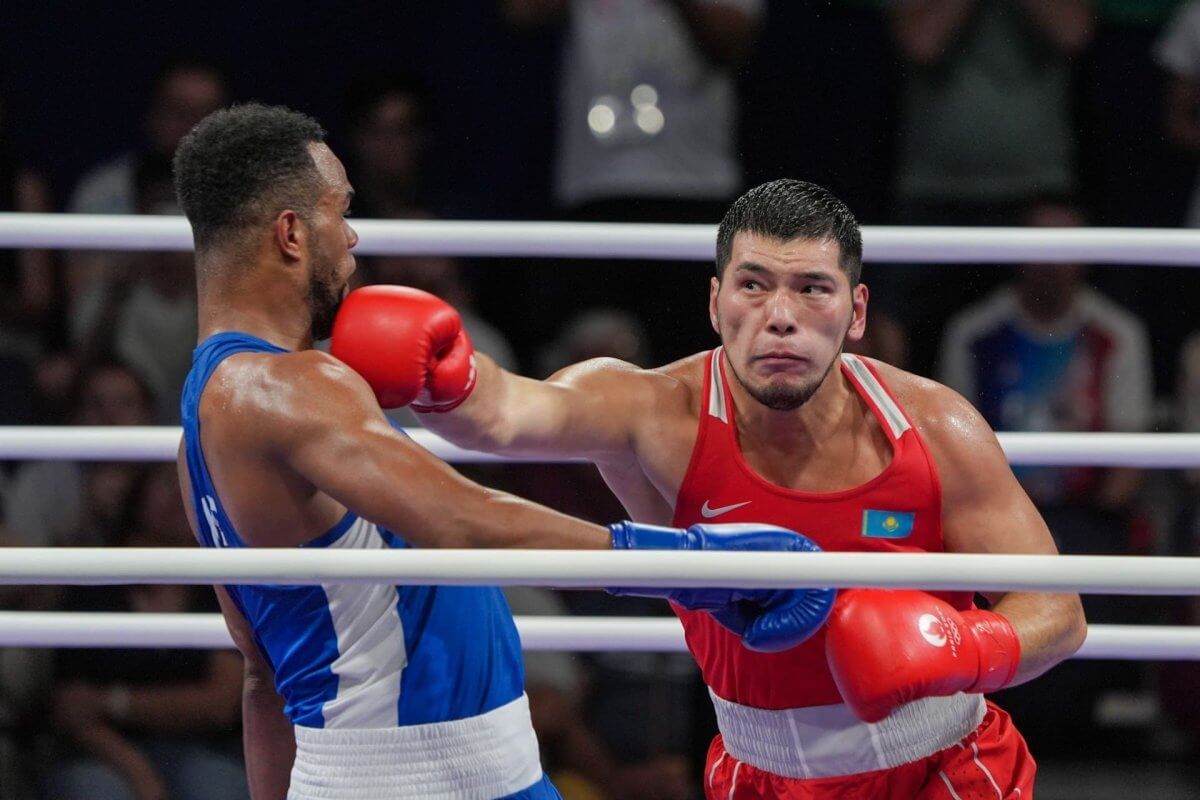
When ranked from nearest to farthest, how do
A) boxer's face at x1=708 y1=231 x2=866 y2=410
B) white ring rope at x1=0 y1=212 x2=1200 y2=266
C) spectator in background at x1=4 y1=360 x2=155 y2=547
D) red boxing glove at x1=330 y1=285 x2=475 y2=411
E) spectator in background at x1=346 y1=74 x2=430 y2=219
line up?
1. red boxing glove at x1=330 y1=285 x2=475 y2=411
2. boxer's face at x1=708 y1=231 x2=866 y2=410
3. white ring rope at x1=0 y1=212 x2=1200 y2=266
4. spectator in background at x1=4 y1=360 x2=155 y2=547
5. spectator in background at x1=346 y1=74 x2=430 y2=219

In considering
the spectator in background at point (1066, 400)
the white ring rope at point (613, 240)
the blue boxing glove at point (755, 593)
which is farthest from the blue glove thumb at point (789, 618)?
the spectator in background at point (1066, 400)

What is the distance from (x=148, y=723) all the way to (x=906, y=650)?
2.43 m

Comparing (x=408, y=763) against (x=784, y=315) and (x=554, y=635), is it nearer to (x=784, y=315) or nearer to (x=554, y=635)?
(x=554, y=635)

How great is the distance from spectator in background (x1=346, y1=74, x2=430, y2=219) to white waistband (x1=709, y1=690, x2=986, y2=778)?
256 cm

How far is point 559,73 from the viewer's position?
4734mm

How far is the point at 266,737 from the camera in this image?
2.40m

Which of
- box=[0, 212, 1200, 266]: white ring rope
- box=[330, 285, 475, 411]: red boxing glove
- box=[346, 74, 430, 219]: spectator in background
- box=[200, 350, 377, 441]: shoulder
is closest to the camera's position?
box=[200, 350, 377, 441]: shoulder

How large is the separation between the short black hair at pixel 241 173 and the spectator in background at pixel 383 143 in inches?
91.4

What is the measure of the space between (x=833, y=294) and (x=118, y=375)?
2504mm

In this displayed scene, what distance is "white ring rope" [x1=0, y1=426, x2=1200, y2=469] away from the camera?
99.3 inches

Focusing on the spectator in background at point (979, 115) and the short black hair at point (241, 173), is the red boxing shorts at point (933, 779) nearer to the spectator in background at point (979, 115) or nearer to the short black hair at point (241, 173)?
the short black hair at point (241, 173)

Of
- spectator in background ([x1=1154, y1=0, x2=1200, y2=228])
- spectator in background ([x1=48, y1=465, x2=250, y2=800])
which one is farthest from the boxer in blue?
spectator in background ([x1=1154, y1=0, x2=1200, y2=228])

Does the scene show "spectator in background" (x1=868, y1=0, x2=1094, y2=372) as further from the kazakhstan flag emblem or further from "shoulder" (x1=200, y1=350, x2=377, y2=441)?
"shoulder" (x1=200, y1=350, x2=377, y2=441)

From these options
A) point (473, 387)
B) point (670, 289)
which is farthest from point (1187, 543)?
point (473, 387)
